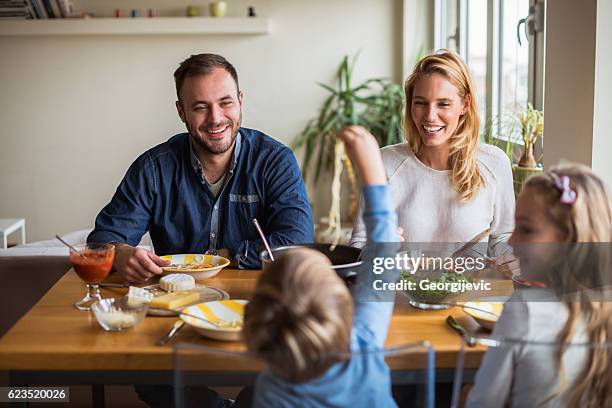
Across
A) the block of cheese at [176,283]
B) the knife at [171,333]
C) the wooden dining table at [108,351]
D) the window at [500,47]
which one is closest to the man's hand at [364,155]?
the wooden dining table at [108,351]

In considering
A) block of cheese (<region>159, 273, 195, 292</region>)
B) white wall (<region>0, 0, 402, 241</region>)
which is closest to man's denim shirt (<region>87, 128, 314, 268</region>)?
block of cheese (<region>159, 273, 195, 292</region>)

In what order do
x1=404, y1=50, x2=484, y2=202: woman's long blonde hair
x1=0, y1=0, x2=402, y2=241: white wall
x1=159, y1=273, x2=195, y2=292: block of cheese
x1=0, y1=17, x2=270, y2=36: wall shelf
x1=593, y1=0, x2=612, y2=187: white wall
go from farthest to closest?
1. x1=0, y1=0, x2=402, y2=241: white wall
2. x1=0, y1=17, x2=270, y2=36: wall shelf
3. x1=404, y1=50, x2=484, y2=202: woman's long blonde hair
4. x1=593, y1=0, x2=612, y2=187: white wall
5. x1=159, y1=273, x2=195, y2=292: block of cheese

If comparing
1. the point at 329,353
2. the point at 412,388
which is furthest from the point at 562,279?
the point at 329,353

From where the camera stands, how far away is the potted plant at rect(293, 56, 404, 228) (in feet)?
17.6

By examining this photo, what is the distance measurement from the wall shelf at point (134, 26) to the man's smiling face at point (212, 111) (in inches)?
118

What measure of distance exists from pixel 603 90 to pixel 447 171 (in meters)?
0.51

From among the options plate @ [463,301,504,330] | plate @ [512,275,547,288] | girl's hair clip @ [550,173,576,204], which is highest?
girl's hair clip @ [550,173,576,204]

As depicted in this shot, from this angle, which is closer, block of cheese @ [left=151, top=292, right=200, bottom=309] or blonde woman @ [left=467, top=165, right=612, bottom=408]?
blonde woman @ [left=467, top=165, right=612, bottom=408]

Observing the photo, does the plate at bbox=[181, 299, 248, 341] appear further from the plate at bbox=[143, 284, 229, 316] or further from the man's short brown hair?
the man's short brown hair

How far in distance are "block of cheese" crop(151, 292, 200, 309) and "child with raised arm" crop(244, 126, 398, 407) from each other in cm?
55

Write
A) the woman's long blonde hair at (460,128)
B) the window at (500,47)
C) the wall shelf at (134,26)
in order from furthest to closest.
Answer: the wall shelf at (134,26) < the window at (500,47) < the woman's long blonde hair at (460,128)

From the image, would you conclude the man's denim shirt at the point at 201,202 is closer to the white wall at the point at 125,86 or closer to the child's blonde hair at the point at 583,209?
the child's blonde hair at the point at 583,209

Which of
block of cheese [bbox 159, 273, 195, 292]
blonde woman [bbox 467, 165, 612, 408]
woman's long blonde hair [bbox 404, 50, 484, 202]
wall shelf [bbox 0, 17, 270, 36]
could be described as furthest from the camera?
wall shelf [bbox 0, 17, 270, 36]

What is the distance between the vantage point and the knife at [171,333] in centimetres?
148
